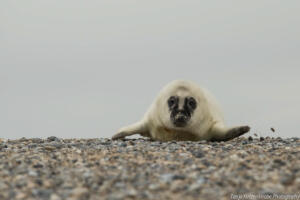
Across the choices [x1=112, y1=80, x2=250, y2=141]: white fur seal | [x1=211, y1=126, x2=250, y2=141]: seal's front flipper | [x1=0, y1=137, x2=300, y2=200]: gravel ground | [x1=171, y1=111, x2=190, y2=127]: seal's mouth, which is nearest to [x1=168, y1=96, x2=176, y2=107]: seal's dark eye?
[x1=112, y1=80, x2=250, y2=141]: white fur seal

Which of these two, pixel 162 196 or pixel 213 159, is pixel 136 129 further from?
pixel 162 196

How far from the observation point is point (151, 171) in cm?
816

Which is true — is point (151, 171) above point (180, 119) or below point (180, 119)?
below

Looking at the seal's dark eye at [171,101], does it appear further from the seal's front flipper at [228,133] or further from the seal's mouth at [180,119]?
the seal's front flipper at [228,133]

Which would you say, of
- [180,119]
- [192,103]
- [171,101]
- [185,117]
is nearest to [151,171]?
[180,119]

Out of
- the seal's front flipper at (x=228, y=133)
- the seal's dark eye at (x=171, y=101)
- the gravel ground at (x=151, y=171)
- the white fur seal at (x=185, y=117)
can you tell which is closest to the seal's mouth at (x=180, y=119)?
the white fur seal at (x=185, y=117)

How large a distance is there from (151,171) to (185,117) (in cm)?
371

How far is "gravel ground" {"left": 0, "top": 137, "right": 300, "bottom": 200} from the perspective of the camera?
23.0 feet

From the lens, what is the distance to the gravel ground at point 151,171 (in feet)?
23.0

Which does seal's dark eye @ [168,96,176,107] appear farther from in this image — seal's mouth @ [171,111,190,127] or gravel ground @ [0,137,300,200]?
gravel ground @ [0,137,300,200]

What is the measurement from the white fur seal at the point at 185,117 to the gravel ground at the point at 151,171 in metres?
0.61

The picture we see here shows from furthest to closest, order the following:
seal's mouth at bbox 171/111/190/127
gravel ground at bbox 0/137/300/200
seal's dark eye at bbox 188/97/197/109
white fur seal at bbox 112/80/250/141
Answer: seal's dark eye at bbox 188/97/197/109, white fur seal at bbox 112/80/250/141, seal's mouth at bbox 171/111/190/127, gravel ground at bbox 0/137/300/200

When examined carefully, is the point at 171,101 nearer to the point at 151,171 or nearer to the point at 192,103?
the point at 192,103

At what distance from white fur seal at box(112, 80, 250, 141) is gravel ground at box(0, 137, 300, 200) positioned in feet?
2.00
